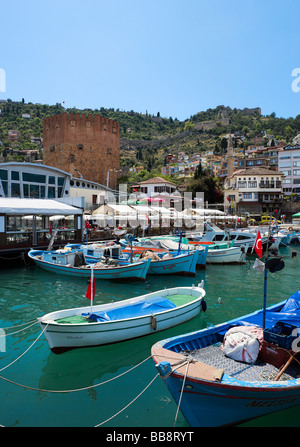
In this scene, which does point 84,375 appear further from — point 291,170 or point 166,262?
point 291,170

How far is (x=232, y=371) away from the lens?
550cm

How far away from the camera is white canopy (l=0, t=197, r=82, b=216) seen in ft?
61.0

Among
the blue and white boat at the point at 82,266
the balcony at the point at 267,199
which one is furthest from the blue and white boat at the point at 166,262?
the balcony at the point at 267,199

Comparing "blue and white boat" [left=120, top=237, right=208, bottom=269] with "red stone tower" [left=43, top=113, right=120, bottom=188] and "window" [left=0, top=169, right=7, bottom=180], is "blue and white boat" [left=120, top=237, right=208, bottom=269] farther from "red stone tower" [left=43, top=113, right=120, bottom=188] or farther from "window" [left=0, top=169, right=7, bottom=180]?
"red stone tower" [left=43, top=113, right=120, bottom=188]

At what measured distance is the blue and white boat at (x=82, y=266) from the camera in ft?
49.4

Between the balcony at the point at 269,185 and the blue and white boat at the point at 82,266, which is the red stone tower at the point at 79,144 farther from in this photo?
the blue and white boat at the point at 82,266

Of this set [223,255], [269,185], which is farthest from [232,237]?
[269,185]

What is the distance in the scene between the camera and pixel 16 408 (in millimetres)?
5602

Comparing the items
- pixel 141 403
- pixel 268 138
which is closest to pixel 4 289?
pixel 141 403

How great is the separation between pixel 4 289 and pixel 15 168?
11.9 m

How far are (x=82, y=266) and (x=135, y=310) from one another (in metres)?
8.24

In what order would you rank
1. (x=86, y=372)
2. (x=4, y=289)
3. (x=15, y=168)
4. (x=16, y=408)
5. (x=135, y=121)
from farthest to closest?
1. (x=135, y=121)
2. (x=15, y=168)
3. (x=4, y=289)
4. (x=86, y=372)
5. (x=16, y=408)

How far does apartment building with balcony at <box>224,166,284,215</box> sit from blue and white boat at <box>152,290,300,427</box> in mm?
51620
